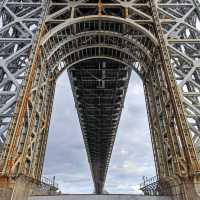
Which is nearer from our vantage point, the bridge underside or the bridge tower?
the bridge tower

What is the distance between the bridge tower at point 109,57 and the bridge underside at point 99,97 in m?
7.05

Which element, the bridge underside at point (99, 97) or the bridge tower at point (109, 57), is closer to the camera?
the bridge tower at point (109, 57)

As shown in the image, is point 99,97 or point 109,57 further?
point 99,97

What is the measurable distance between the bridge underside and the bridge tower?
7.05 metres

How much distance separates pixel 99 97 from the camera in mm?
38062

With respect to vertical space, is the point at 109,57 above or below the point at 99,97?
below

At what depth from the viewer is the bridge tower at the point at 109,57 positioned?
12.2 meters

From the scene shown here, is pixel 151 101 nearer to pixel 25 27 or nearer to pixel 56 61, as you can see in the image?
pixel 56 61

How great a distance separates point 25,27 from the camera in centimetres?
1586

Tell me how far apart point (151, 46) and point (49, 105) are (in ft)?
29.1

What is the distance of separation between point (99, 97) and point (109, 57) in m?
15.8

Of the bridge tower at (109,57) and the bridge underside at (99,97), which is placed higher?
the bridge underside at (99,97)

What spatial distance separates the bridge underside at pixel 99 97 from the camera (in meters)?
29.9

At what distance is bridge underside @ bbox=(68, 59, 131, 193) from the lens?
29859 mm
